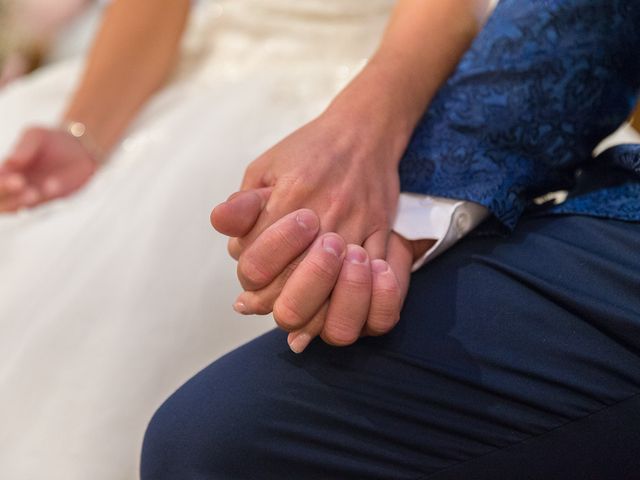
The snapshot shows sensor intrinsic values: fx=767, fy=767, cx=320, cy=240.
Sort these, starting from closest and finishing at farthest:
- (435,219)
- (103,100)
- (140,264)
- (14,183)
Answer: (435,219)
(140,264)
(14,183)
(103,100)

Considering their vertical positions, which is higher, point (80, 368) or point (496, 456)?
point (80, 368)

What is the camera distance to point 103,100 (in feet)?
3.47

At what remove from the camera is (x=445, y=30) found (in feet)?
2.14

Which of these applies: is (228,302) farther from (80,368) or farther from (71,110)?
(71,110)

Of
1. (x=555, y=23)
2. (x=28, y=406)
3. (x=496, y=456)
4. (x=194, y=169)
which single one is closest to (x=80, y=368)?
(x=28, y=406)

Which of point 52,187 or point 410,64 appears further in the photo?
point 52,187

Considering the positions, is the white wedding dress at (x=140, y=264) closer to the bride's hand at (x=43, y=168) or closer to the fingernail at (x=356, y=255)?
the bride's hand at (x=43, y=168)

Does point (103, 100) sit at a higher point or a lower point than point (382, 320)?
higher

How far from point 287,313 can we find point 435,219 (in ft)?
0.52

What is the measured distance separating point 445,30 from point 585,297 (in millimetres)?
264

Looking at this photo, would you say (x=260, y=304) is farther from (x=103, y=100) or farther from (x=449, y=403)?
(x=103, y=100)

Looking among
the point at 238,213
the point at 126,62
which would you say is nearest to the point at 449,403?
the point at 238,213

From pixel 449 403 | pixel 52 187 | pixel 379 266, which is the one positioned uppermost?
pixel 52 187

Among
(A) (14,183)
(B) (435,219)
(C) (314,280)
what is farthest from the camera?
(A) (14,183)
